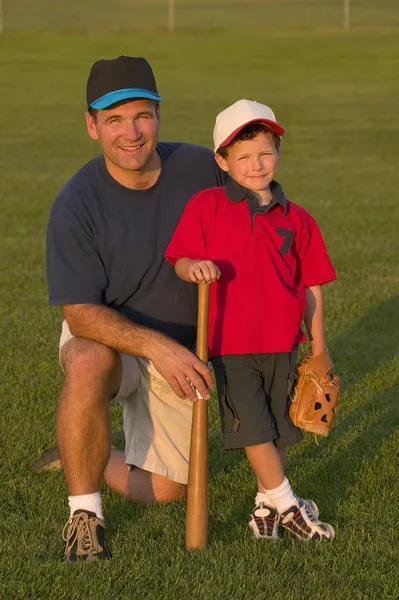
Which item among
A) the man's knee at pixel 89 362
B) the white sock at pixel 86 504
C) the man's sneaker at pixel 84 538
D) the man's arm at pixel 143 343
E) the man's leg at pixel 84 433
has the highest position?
the man's arm at pixel 143 343

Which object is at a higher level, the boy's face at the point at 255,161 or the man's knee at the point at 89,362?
the boy's face at the point at 255,161

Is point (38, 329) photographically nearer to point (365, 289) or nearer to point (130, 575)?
point (365, 289)

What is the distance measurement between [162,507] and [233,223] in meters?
1.28

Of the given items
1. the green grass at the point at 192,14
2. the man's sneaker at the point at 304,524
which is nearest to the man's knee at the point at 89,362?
the man's sneaker at the point at 304,524

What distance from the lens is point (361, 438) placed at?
20.8 feet

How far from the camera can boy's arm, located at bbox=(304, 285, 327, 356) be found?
5.17m

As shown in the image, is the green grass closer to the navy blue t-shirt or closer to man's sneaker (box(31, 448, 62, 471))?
man's sneaker (box(31, 448, 62, 471))

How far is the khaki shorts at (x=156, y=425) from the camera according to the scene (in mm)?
5574

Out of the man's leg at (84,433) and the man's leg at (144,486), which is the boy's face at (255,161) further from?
the man's leg at (144,486)

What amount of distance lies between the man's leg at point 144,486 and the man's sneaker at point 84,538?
2.32ft

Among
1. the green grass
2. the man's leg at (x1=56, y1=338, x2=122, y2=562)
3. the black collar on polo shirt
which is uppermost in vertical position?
the black collar on polo shirt

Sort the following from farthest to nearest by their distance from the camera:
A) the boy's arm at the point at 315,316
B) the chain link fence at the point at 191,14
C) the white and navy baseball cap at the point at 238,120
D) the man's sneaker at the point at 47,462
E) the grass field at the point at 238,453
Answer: the chain link fence at the point at 191,14 < the man's sneaker at the point at 47,462 < the boy's arm at the point at 315,316 < the white and navy baseball cap at the point at 238,120 < the grass field at the point at 238,453

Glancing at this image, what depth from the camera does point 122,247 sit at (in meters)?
5.41

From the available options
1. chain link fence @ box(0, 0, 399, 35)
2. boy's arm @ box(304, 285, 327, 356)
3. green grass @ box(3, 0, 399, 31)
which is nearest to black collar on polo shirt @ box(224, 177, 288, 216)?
boy's arm @ box(304, 285, 327, 356)
